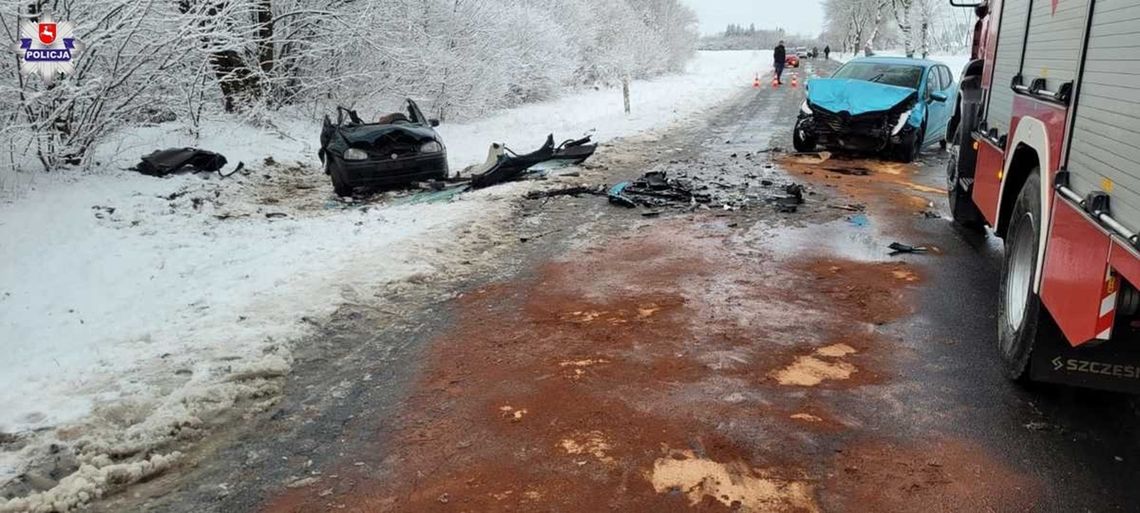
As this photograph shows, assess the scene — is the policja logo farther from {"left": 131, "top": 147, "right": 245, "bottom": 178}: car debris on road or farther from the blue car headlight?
the blue car headlight

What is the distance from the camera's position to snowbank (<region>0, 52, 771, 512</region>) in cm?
385

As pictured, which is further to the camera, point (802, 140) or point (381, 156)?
point (802, 140)

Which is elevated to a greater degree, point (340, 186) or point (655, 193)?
point (655, 193)

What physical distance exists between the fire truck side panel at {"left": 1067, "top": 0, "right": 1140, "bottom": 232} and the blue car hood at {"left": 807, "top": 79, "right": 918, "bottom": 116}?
909 centimetres

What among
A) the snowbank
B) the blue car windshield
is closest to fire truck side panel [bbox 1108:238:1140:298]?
the snowbank

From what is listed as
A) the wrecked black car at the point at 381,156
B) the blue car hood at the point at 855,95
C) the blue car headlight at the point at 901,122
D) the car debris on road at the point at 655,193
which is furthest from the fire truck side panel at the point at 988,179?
the wrecked black car at the point at 381,156

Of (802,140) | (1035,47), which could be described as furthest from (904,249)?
(802,140)

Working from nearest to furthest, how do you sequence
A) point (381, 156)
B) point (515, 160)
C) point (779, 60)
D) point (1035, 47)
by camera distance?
point (1035, 47) → point (381, 156) → point (515, 160) → point (779, 60)

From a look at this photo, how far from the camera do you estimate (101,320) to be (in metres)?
5.33

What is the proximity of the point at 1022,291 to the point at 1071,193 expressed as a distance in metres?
1.14

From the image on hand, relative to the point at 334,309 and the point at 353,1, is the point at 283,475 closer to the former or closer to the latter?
the point at 334,309

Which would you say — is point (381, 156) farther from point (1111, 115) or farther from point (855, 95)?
point (1111, 115)

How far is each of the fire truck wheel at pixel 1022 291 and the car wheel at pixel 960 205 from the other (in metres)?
3.03

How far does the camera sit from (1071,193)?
10.6 ft
